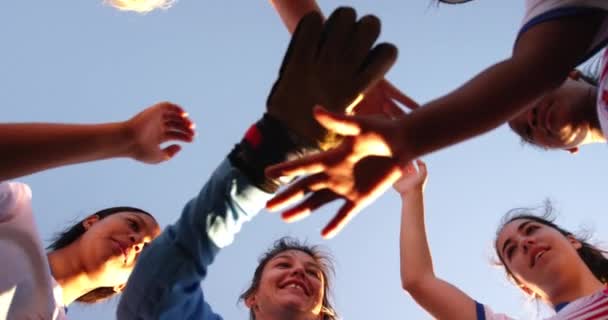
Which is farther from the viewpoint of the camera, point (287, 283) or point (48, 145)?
point (287, 283)

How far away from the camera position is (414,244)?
2.32 metres

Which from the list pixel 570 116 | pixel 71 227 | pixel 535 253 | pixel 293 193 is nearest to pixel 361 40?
pixel 293 193

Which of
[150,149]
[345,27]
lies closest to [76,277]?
[150,149]

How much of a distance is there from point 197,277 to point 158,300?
0.08m

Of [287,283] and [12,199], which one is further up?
[12,199]

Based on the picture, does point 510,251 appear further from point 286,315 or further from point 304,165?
point 304,165

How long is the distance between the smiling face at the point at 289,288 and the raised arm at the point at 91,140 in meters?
1.09

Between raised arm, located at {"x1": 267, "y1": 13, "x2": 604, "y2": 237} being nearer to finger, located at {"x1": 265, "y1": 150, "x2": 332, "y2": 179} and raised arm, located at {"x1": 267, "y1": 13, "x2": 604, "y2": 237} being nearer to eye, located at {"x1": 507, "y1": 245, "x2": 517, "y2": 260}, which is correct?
finger, located at {"x1": 265, "y1": 150, "x2": 332, "y2": 179}

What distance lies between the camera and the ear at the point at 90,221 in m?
2.45

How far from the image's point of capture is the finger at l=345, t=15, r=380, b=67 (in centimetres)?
100

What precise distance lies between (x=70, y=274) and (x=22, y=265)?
0.56 metres

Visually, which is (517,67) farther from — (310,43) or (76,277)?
(76,277)

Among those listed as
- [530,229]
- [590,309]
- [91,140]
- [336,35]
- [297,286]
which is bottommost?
[590,309]

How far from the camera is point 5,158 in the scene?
97cm
